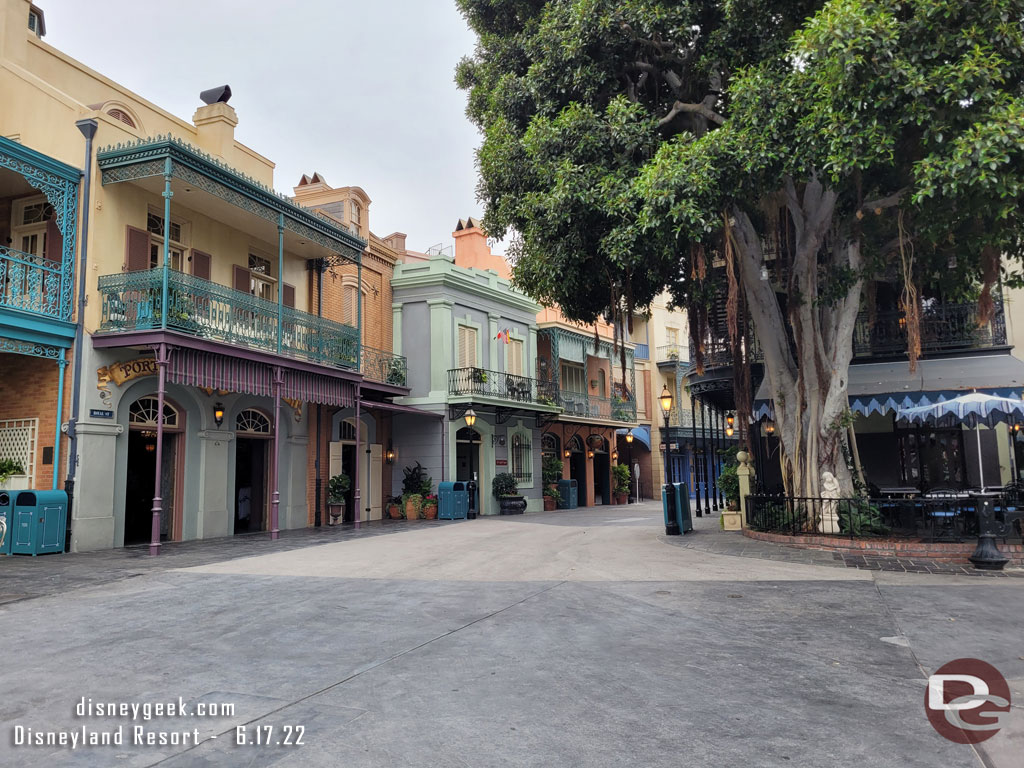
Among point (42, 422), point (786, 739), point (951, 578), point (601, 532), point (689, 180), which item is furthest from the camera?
point (601, 532)

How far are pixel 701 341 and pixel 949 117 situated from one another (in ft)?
19.0

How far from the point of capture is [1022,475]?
55.7ft

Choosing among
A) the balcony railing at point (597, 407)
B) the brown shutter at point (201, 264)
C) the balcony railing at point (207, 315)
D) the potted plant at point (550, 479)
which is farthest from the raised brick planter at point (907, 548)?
the balcony railing at point (597, 407)

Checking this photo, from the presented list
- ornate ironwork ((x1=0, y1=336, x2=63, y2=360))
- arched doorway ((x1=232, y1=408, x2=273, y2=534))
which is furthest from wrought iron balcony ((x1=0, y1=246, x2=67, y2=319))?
arched doorway ((x1=232, y1=408, x2=273, y2=534))

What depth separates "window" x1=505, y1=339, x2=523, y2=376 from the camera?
27.0 m

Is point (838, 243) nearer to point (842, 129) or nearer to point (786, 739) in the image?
point (842, 129)

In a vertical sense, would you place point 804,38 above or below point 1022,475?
above

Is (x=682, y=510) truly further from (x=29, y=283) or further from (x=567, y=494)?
(x=567, y=494)

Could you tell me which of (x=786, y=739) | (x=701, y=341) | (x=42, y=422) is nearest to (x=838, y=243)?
(x=701, y=341)

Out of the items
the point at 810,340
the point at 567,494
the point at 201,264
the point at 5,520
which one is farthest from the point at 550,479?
the point at 5,520

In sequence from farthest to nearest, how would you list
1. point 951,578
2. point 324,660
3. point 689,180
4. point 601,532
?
point 601,532 → point 689,180 → point 951,578 → point 324,660

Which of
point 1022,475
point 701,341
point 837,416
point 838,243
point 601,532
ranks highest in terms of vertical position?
point 838,243

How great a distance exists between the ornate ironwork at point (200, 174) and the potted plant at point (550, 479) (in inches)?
556

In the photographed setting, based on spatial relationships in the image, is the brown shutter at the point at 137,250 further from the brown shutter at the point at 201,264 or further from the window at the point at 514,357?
the window at the point at 514,357
